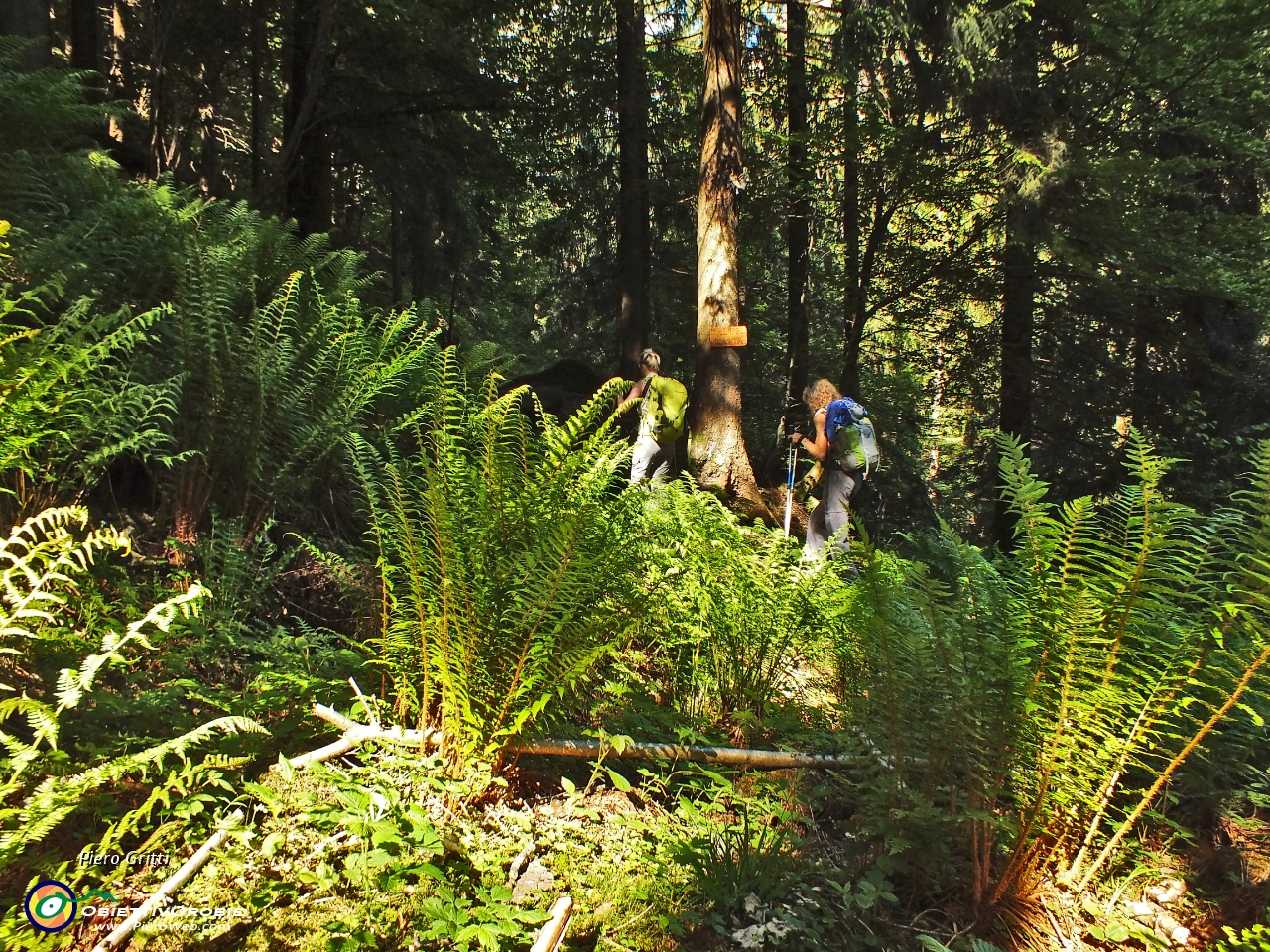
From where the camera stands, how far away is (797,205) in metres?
12.5

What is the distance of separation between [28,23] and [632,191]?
8.42 metres

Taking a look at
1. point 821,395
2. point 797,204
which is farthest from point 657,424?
point 797,204

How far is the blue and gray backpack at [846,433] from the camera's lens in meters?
6.58

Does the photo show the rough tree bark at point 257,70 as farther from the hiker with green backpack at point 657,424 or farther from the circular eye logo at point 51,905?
the circular eye logo at point 51,905

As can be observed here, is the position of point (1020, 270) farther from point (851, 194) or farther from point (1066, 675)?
point (1066, 675)

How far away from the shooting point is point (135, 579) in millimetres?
2916

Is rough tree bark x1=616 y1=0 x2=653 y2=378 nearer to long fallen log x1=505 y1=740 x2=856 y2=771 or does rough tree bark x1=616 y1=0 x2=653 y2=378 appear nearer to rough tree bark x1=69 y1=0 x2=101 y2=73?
rough tree bark x1=69 y1=0 x2=101 y2=73

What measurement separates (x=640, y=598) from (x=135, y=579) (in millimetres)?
1863

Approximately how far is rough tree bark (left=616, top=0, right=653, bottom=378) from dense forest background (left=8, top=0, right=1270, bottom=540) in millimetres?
50

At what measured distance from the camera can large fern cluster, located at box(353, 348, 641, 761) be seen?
7.49ft

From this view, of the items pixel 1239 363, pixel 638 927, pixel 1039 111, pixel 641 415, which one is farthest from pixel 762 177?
pixel 638 927

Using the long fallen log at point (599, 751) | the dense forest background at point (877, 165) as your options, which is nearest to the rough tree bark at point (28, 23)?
the dense forest background at point (877, 165)

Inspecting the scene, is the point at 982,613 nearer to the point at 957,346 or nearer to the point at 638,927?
the point at 638,927

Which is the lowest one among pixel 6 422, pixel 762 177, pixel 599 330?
pixel 599 330
